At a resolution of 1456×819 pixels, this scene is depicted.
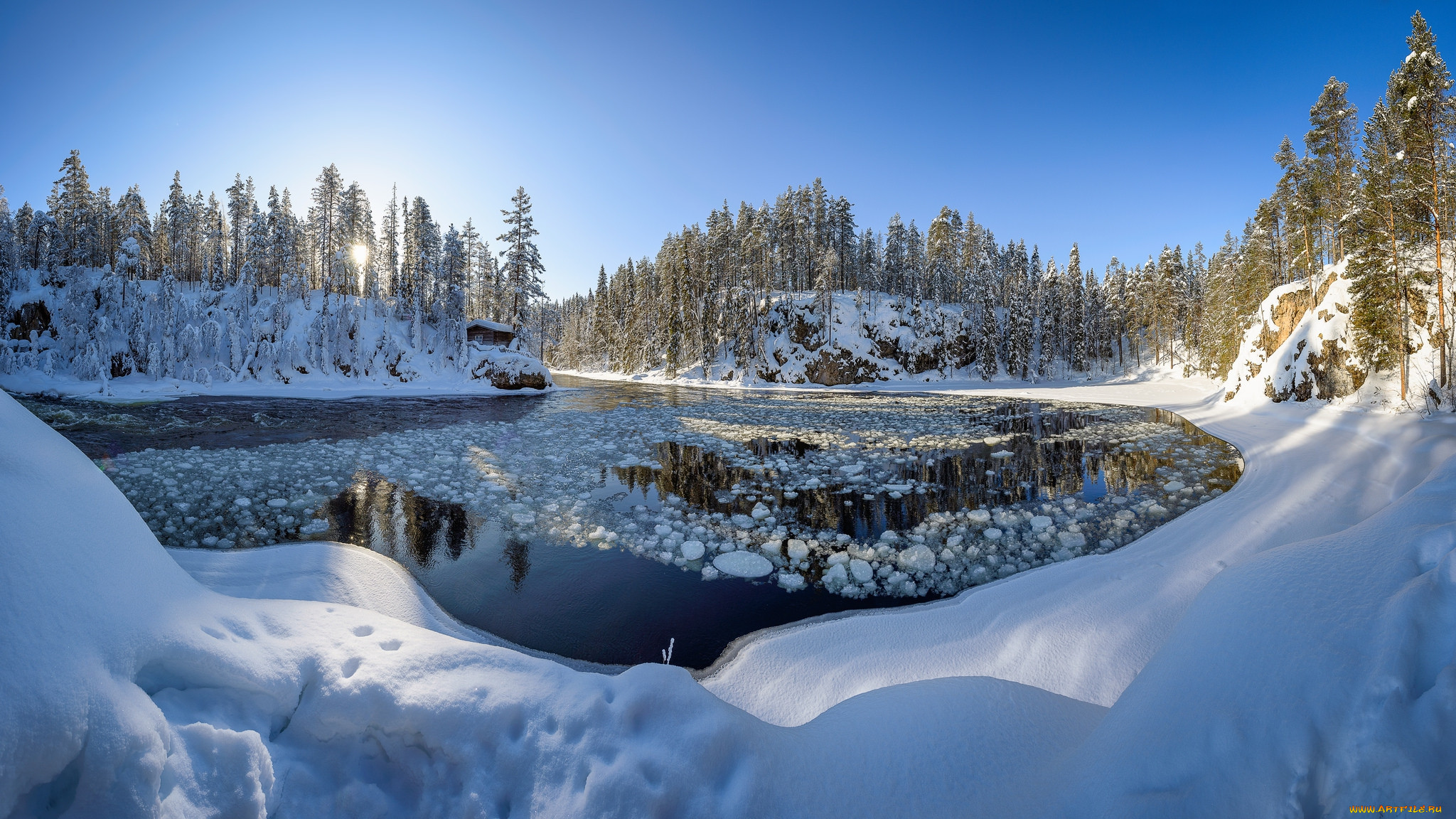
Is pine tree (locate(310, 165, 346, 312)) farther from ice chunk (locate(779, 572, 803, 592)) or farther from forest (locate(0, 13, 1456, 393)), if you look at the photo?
ice chunk (locate(779, 572, 803, 592))

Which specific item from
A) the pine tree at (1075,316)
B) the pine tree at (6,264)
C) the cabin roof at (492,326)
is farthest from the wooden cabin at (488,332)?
the pine tree at (1075,316)

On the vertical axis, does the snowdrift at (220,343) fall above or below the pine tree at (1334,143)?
below

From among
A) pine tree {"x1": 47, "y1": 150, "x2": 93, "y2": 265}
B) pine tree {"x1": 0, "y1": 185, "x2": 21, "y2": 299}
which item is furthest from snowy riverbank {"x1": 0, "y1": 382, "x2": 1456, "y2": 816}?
pine tree {"x1": 47, "y1": 150, "x2": 93, "y2": 265}

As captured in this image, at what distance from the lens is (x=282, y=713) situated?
7.04ft

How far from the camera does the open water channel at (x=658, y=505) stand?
475 centimetres

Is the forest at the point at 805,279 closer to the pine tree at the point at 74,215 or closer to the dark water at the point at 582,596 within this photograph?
the pine tree at the point at 74,215

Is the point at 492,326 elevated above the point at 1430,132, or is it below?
below

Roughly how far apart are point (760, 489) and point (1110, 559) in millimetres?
5003

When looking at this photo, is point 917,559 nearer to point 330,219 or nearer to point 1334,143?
point 1334,143

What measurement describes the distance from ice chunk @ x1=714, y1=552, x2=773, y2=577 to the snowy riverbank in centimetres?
210

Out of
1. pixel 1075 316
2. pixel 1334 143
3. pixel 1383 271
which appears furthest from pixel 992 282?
pixel 1383 271

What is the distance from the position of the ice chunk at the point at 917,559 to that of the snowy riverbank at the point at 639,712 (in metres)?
2.11

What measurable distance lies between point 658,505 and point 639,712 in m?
5.48

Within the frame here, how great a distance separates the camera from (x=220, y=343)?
3039 centimetres
